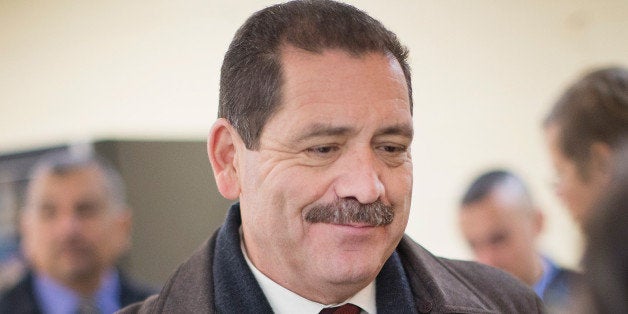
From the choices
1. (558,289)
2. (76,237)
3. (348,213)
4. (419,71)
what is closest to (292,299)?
(348,213)

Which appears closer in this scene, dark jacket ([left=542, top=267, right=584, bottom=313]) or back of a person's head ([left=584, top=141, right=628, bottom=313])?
back of a person's head ([left=584, top=141, right=628, bottom=313])

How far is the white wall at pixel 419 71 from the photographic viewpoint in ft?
17.3

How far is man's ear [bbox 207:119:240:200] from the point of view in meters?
1.86

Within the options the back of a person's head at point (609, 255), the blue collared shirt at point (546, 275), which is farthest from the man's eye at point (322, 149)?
the blue collared shirt at point (546, 275)

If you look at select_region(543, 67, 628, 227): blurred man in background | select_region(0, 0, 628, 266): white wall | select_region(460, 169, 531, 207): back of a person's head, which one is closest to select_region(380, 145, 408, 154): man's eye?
select_region(543, 67, 628, 227): blurred man in background

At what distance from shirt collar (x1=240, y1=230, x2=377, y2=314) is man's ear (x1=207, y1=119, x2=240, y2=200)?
0.15m

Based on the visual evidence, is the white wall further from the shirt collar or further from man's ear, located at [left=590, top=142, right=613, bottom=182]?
the shirt collar

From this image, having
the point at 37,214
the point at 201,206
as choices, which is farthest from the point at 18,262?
the point at 201,206

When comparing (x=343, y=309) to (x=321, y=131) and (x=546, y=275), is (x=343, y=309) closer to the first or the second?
(x=321, y=131)

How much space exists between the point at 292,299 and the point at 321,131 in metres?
0.33

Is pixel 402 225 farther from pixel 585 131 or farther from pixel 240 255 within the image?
pixel 585 131

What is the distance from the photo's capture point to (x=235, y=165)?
1864 millimetres

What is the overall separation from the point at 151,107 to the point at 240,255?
4300 mm

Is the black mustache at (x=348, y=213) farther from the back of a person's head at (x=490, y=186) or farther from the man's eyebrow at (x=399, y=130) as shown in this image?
the back of a person's head at (x=490, y=186)
